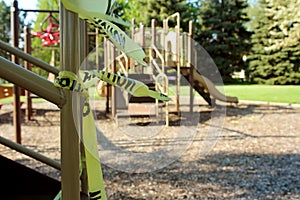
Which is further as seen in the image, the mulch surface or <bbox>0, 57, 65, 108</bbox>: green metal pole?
the mulch surface

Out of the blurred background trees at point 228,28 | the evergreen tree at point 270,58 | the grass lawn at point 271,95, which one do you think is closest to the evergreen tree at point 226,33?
the blurred background trees at point 228,28

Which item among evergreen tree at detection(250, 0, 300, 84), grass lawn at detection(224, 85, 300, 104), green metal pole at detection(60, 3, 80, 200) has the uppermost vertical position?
evergreen tree at detection(250, 0, 300, 84)

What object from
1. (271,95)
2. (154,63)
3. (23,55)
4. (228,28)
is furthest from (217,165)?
(228,28)

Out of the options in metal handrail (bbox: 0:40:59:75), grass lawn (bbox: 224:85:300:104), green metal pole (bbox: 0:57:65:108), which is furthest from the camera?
grass lawn (bbox: 224:85:300:104)

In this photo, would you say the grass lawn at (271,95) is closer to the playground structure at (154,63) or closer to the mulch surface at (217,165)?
the playground structure at (154,63)

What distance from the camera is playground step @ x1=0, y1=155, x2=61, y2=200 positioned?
74cm

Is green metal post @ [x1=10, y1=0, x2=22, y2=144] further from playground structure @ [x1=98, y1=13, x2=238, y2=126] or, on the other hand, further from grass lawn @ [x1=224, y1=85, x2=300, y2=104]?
grass lawn @ [x1=224, y1=85, x2=300, y2=104]

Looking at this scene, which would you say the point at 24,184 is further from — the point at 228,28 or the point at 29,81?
the point at 228,28

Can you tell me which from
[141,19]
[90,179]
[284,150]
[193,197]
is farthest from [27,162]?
[141,19]

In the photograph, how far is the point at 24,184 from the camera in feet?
2.50

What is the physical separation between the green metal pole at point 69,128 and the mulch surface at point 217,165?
0.62 m

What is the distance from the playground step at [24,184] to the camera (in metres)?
0.74

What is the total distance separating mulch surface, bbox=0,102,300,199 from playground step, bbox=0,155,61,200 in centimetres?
35

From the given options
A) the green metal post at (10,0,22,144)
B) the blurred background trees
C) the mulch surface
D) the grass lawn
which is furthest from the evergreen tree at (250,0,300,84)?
the green metal post at (10,0,22,144)
